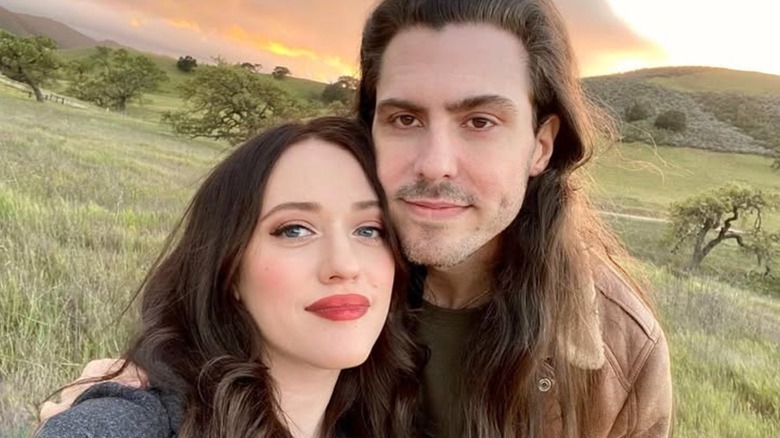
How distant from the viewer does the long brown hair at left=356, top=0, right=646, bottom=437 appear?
245 centimetres

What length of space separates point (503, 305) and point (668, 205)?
9.80 m

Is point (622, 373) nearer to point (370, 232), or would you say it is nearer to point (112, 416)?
point (370, 232)

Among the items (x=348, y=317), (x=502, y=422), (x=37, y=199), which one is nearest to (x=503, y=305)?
(x=502, y=422)

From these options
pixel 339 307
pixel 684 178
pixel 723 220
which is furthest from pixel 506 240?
pixel 684 178

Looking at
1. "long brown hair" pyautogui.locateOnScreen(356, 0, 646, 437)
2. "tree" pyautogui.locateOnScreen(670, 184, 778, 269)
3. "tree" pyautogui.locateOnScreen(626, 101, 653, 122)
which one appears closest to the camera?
"long brown hair" pyautogui.locateOnScreen(356, 0, 646, 437)

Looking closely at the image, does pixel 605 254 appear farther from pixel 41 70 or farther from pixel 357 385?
pixel 41 70

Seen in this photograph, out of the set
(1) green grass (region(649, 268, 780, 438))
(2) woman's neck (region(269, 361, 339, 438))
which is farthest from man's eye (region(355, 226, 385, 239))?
(1) green grass (region(649, 268, 780, 438))

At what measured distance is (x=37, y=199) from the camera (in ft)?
19.7

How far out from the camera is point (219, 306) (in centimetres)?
200

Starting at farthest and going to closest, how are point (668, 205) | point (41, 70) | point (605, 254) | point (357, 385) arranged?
point (41, 70)
point (668, 205)
point (605, 254)
point (357, 385)

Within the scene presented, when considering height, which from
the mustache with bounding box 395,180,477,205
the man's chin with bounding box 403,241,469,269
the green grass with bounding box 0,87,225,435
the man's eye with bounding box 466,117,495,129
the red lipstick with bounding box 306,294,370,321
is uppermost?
the man's eye with bounding box 466,117,495,129

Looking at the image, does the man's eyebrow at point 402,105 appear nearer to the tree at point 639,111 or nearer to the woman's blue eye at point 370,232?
the woman's blue eye at point 370,232

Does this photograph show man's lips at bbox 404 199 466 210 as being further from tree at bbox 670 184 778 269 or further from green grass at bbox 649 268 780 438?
tree at bbox 670 184 778 269

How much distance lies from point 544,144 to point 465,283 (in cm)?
58
